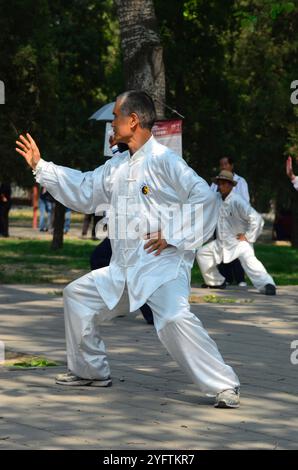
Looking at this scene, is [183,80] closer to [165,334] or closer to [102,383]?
[102,383]

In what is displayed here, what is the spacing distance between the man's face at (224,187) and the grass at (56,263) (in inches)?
67.5

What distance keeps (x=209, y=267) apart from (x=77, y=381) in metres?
9.64

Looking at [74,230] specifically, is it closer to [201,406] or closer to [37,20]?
[37,20]

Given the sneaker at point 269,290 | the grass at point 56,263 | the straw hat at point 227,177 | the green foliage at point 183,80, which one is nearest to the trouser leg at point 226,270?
the grass at point 56,263

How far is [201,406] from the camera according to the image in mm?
8539

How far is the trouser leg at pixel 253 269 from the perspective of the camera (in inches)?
703

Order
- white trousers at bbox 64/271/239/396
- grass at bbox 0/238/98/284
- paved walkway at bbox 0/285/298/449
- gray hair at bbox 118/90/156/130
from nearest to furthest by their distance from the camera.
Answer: paved walkway at bbox 0/285/298/449
white trousers at bbox 64/271/239/396
gray hair at bbox 118/90/156/130
grass at bbox 0/238/98/284

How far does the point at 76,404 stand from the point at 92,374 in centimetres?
78

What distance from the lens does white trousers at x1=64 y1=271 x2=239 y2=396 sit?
8516 millimetres

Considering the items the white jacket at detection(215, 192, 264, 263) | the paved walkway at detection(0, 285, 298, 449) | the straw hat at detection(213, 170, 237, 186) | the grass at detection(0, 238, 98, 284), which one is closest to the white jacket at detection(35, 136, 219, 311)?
the paved walkway at detection(0, 285, 298, 449)

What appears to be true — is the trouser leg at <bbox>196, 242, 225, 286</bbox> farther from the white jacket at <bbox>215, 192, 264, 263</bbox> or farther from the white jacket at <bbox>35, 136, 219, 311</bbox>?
the white jacket at <bbox>35, 136, 219, 311</bbox>

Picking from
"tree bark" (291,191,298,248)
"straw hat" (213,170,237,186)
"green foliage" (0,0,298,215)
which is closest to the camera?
"straw hat" (213,170,237,186)

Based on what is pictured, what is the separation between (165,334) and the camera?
859 centimetres

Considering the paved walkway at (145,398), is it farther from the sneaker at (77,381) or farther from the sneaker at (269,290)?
the sneaker at (269,290)
